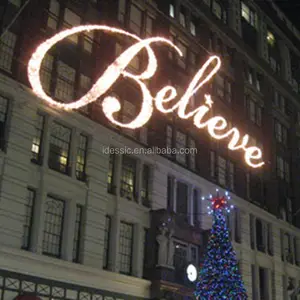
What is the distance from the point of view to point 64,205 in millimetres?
28266

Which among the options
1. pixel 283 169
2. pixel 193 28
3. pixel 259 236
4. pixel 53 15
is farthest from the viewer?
pixel 283 169

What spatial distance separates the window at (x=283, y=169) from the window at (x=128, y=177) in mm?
22928

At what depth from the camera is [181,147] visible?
3844cm

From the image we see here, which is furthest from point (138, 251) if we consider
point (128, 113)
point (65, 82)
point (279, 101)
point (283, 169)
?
point (279, 101)

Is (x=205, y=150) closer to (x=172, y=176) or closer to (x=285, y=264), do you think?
(x=172, y=176)

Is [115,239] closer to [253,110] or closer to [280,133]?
[253,110]

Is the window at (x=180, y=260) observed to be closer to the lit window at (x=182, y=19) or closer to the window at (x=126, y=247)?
the window at (x=126, y=247)

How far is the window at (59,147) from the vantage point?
1111 inches

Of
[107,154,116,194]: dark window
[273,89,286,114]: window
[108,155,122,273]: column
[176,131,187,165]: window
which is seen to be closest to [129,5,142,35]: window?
[176,131,187,165]: window

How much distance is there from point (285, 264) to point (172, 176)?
18.1 metres

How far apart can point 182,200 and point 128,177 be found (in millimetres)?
5914

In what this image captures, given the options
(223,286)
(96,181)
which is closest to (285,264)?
(223,286)

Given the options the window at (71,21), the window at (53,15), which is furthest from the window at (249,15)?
the window at (53,15)

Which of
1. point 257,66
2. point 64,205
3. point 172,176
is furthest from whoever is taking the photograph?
point 257,66
